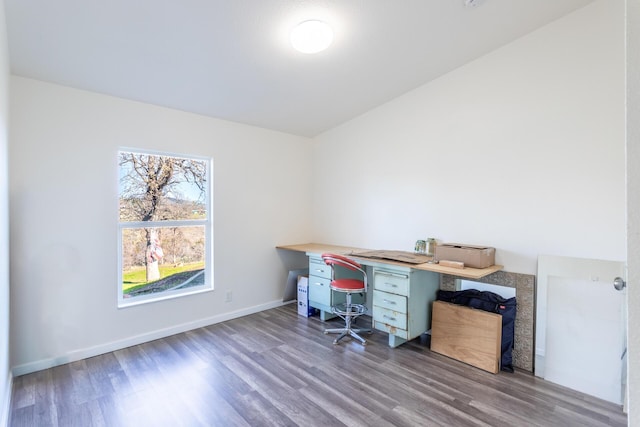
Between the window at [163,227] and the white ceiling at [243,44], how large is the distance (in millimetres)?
673

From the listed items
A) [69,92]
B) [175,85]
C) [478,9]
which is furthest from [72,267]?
[478,9]

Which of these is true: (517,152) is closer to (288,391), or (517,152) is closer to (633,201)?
(633,201)

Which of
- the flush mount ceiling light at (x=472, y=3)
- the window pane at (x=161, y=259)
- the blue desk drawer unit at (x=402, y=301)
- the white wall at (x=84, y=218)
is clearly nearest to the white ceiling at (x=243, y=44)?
the flush mount ceiling light at (x=472, y=3)

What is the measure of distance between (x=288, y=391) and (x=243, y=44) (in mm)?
2724

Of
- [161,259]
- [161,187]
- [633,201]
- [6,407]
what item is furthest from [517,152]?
[6,407]

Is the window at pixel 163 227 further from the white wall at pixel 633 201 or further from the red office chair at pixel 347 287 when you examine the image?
the white wall at pixel 633 201

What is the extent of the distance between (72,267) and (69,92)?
154 centimetres

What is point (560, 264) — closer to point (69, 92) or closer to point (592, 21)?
point (592, 21)

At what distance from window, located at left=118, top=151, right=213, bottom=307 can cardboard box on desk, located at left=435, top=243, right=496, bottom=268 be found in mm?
2579

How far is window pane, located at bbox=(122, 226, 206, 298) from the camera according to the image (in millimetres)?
3150

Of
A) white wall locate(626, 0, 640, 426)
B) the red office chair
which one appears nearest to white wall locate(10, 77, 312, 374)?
the red office chair

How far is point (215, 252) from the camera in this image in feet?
12.0

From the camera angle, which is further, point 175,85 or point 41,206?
point 175,85

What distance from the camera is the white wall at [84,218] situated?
8.25ft
